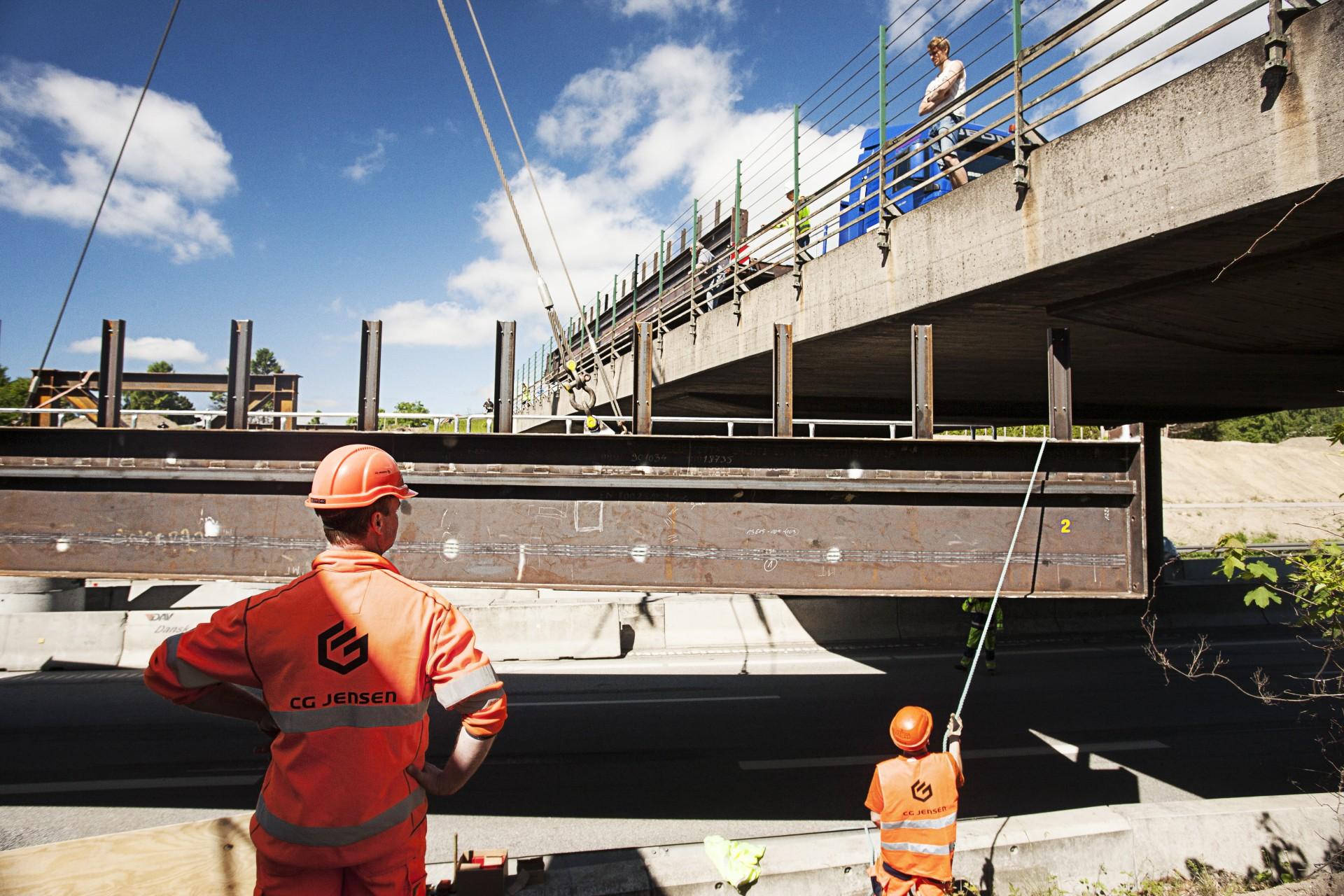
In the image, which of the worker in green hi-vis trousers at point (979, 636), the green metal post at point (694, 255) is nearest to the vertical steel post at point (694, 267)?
the green metal post at point (694, 255)

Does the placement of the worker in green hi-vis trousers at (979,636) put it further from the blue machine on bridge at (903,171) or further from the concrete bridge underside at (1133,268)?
the blue machine on bridge at (903,171)

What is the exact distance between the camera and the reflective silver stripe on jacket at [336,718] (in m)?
2.20

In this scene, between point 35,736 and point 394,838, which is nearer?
point 394,838

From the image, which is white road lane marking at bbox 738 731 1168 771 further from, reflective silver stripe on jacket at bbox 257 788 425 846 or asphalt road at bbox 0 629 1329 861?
reflective silver stripe on jacket at bbox 257 788 425 846

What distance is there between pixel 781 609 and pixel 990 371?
5.74m

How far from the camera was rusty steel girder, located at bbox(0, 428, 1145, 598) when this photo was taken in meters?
5.08

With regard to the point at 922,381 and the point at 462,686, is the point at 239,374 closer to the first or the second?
the point at 462,686

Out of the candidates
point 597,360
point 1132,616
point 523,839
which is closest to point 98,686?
point 523,839

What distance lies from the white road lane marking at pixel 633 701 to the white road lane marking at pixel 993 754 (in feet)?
7.15

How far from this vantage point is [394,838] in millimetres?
2266

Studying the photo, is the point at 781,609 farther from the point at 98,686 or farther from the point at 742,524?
the point at 98,686

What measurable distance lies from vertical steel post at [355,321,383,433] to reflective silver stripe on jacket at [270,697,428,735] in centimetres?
330

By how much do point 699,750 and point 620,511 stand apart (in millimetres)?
4024

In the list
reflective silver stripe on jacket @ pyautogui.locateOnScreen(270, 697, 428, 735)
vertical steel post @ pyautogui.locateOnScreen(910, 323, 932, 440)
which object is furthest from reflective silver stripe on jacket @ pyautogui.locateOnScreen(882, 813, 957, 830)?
reflective silver stripe on jacket @ pyautogui.locateOnScreen(270, 697, 428, 735)
